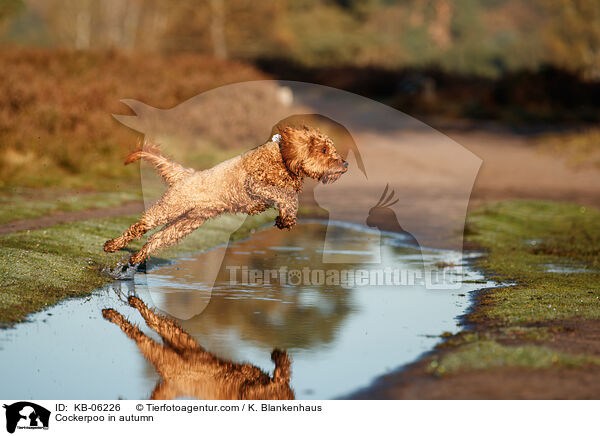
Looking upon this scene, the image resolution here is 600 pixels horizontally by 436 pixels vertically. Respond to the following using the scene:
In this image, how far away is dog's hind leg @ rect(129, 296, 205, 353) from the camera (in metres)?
8.34

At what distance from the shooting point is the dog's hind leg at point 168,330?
8336mm

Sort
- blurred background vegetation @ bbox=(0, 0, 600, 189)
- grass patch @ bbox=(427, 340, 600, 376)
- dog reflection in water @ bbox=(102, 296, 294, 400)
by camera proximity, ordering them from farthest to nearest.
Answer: blurred background vegetation @ bbox=(0, 0, 600, 189) < grass patch @ bbox=(427, 340, 600, 376) < dog reflection in water @ bbox=(102, 296, 294, 400)

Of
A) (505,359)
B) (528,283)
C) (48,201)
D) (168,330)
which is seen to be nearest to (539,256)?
(528,283)

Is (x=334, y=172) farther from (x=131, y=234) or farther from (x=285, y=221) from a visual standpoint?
(x=131, y=234)

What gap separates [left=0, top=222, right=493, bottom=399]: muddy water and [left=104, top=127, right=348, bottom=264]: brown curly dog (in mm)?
1037

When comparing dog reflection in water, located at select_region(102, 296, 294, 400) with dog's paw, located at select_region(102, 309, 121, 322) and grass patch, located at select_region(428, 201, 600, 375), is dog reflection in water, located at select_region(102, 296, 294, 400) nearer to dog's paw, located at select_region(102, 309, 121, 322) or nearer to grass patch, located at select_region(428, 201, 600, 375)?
dog's paw, located at select_region(102, 309, 121, 322)

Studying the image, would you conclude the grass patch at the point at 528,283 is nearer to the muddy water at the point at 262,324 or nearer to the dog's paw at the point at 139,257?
the muddy water at the point at 262,324

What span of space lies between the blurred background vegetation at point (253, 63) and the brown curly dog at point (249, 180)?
34.5 ft

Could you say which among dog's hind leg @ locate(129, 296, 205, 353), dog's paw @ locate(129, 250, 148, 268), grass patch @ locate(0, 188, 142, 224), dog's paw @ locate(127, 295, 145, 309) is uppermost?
grass patch @ locate(0, 188, 142, 224)

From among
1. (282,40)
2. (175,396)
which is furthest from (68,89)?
(282,40)
